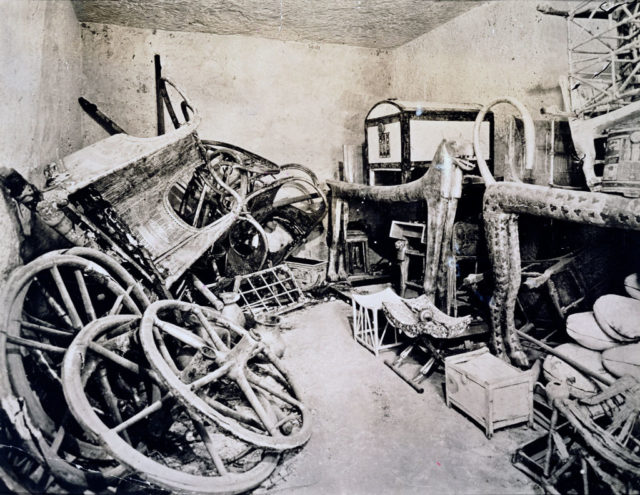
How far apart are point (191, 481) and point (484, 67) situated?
6.81m

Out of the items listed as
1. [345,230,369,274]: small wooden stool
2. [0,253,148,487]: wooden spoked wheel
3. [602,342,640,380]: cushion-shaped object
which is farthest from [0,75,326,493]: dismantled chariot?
[602,342,640,380]: cushion-shaped object

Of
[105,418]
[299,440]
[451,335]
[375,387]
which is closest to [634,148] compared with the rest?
[451,335]

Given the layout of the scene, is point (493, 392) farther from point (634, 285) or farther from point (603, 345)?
point (634, 285)

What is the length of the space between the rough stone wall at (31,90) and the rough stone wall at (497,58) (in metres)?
5.97

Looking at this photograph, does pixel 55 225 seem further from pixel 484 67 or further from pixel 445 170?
pixel 484 67

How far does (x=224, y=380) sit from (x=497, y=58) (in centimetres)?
608

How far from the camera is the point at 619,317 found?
3.58 m

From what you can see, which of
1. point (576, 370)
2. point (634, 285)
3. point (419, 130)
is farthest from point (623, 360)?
point (419, 130)

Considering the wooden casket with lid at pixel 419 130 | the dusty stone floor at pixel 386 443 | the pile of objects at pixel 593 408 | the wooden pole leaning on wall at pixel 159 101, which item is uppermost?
the wooden pole leaning on wall at pixel 159 101

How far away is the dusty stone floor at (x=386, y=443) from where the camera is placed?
9.19 feet

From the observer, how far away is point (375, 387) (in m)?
4.07

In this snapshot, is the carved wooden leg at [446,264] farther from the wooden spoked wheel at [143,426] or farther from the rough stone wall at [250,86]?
the rough stone wall at [250,86]

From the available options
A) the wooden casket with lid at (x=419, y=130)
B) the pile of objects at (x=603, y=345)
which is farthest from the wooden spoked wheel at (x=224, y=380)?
the wooden casket with lid at (x=419, y=130)

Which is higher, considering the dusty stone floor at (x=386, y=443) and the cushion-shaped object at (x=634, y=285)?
the cushion-shaped object at (x=634, y=285)
